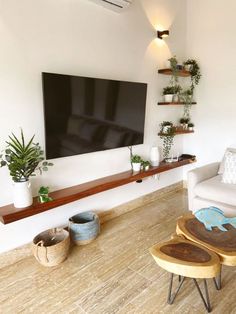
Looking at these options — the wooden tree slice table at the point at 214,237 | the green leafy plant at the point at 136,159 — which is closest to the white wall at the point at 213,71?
the green leafy plant at the point at 136,159

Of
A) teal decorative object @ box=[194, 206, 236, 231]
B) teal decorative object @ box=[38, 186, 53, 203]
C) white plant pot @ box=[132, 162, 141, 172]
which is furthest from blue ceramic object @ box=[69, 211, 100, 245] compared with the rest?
teal decorative object @ box=[194, 206, 236, 231]

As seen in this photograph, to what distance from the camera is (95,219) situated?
8.14 ft

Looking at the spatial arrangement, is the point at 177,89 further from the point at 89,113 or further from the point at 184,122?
the point at 89,113

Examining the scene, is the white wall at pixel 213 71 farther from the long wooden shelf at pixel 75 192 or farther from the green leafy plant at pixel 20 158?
the green leafy plant at pixel 20 158

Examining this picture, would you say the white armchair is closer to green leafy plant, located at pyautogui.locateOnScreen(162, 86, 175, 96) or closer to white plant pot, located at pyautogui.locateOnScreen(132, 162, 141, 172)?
white plant pot, located at pyautogui.locateOnScreen(132, 162, 141, 172)

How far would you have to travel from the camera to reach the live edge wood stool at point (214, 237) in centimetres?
153

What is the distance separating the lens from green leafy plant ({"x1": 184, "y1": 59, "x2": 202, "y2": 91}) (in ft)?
11.4

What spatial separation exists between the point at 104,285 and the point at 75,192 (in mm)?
832

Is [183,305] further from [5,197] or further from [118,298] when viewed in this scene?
[5,197]

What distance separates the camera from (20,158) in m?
1.89

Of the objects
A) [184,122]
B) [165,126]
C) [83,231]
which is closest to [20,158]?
[83,231]

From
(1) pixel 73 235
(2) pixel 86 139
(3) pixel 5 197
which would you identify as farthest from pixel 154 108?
(3) pixel 5 197

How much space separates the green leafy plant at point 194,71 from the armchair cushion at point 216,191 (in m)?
1.59

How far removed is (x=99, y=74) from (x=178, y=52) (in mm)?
1608
